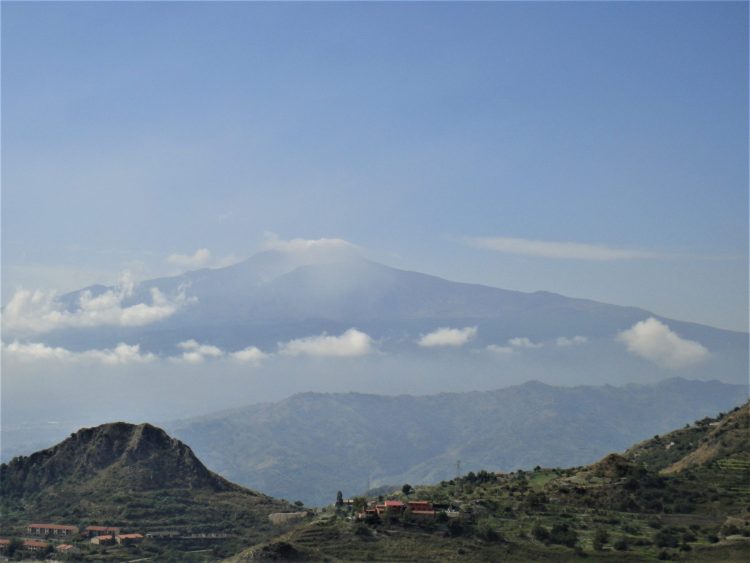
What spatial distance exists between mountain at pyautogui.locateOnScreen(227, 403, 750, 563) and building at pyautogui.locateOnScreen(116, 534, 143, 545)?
22934 millimetres

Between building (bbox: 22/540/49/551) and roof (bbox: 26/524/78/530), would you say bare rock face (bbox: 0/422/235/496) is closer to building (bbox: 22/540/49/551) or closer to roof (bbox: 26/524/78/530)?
roof (bbox: 26/524/78/530)

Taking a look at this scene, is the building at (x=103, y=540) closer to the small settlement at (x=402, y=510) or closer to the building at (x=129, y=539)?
the building at (x=129, y=539)

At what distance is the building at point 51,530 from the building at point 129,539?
24.5 ft

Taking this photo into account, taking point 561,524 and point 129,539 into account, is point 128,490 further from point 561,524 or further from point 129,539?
point 561,524

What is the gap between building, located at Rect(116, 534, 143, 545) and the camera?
124250 millimetres

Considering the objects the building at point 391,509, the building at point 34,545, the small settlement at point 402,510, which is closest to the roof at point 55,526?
the building at point 34,545

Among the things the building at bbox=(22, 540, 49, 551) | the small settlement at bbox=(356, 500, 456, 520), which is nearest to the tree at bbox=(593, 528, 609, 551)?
the small settlement at bbox=(356, 500, 456, 520)

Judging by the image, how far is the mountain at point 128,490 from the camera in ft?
450

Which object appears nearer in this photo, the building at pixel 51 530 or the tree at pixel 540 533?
the tree at pixel 540 533

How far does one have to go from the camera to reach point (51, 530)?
132m

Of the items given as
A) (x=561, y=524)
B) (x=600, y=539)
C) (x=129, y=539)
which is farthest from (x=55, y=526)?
(x=600, y=539)

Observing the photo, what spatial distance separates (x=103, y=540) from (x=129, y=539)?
10.6 ft

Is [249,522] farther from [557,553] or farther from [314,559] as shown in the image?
[557,553]

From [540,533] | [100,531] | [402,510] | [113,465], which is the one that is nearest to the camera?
[540,533]
